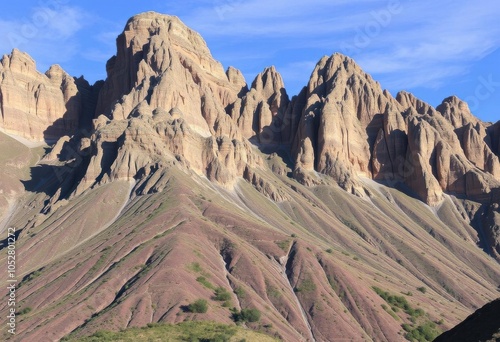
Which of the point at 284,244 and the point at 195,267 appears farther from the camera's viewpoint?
the point at 284,244

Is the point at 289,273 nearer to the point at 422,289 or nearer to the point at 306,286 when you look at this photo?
the point at 306,286

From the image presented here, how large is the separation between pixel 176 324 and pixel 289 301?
2577 cm

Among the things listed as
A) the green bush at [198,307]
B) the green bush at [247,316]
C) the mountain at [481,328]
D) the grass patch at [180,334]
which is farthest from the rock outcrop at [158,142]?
the mountain at [481,328]

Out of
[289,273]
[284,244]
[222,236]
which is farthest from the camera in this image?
[284,244]

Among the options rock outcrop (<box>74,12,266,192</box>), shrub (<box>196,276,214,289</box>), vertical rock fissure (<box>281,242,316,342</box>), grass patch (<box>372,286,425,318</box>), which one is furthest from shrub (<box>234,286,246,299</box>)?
rock outcrop (<box>74,12,266,192</box>)

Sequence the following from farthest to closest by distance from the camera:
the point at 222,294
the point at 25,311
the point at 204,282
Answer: the point at 204,282 < the point at 222,294 < the point at 25,311

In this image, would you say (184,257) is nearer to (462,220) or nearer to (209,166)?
(209,166)

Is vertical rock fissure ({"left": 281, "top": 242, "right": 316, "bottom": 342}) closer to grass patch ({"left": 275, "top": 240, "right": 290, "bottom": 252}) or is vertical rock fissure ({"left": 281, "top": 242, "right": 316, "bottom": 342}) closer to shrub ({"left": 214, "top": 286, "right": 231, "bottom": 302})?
grass patch ({"left": 275, "top": 240, "right": 290, "bottom": 252})

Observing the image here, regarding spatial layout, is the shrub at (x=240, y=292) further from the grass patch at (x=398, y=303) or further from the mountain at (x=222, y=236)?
the grass patch at (x=398, y=303)

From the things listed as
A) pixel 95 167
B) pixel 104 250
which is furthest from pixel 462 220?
pixel 104 250

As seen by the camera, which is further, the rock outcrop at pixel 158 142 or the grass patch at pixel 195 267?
the rock outcrop at pixel 158 142

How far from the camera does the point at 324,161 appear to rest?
19900 cm

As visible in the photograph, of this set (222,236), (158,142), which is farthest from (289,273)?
(158,142)

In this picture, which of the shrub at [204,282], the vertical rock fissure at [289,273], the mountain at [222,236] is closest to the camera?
the mountain at [222,236]
